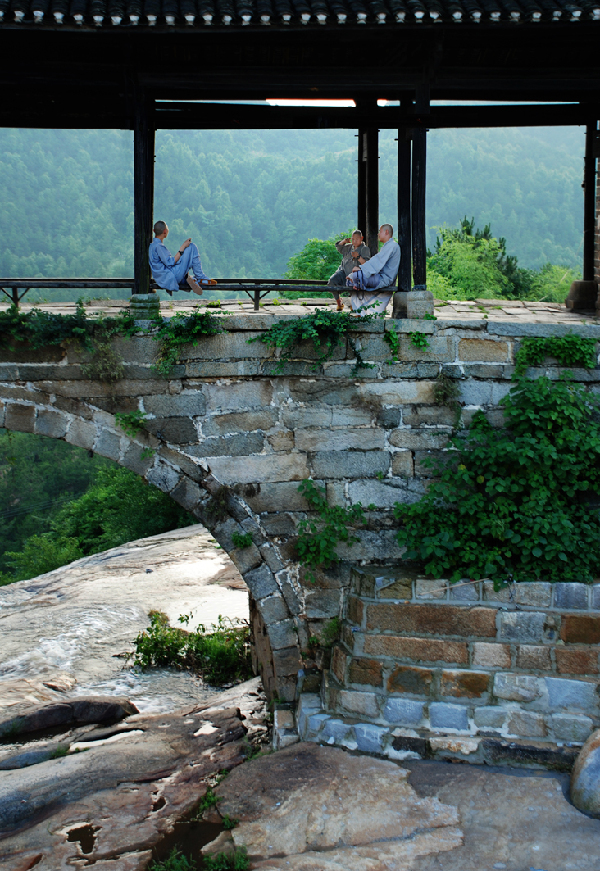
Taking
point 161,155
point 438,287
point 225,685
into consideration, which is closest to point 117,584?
point 225,685

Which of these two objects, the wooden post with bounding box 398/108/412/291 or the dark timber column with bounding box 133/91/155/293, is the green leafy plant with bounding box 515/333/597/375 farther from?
the dark timber column with bounding box 133/91/155/293

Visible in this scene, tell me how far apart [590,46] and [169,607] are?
8.88m

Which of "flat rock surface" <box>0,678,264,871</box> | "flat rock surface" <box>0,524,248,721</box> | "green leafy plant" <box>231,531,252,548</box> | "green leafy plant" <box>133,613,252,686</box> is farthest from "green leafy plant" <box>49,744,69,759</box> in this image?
"green leafy plant" <box>231,531,252,548</box>

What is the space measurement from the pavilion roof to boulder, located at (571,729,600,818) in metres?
5.23

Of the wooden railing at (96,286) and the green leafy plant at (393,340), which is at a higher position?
the wooden railing at (96,286)

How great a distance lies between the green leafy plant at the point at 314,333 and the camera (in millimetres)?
6113

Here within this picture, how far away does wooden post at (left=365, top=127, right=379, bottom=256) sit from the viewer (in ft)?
27.0

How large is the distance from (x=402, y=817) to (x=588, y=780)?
1.28 m

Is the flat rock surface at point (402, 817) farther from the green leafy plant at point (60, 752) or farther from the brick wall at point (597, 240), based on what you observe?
the brick wall at point (597, 240)

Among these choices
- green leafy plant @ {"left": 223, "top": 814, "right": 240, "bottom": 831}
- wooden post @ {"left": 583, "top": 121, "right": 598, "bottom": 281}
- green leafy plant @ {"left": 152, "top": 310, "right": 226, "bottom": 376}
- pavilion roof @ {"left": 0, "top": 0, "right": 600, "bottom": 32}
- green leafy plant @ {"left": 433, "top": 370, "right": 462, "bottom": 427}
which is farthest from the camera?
wooden post @ {"left": 583, "top": 121, "right": 598, "bottom": 281}

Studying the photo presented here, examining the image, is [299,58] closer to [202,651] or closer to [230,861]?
[230,861]

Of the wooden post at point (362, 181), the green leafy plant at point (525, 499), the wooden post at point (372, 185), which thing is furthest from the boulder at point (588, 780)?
the wooden post at point (362, 181)

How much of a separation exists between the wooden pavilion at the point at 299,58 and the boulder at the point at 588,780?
381 centimetres

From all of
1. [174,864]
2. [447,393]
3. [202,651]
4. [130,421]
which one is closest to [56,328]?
[130,421]
